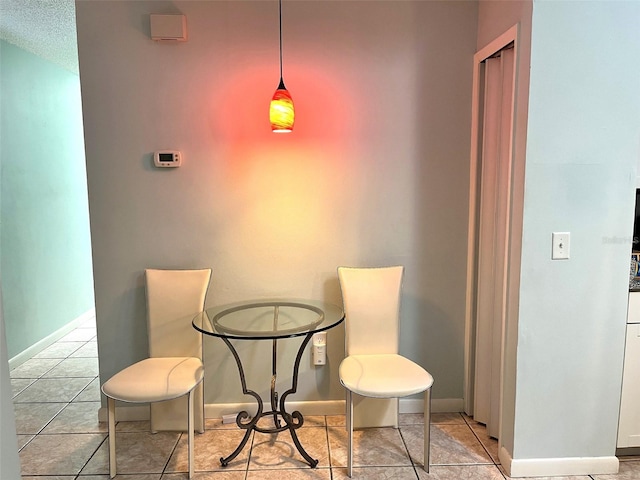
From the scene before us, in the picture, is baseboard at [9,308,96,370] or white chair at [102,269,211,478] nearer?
white chair at [102,269,211,478]

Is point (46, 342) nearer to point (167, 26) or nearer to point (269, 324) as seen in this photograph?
point (269, 324)

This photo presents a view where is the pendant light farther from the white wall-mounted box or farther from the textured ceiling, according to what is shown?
the textured ceiling

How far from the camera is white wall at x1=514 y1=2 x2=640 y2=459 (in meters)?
1.97

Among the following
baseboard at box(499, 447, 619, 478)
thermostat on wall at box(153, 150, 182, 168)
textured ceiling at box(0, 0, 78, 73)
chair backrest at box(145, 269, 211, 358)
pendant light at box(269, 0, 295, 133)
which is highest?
textured ceiling at box(0, 0, 78, 73)

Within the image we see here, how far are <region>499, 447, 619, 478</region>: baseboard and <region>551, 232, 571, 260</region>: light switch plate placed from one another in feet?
3.22

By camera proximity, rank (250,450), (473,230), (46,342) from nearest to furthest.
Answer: (250,450) < (473,230) < (46,342)

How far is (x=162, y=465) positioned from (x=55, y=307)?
2.62 meters

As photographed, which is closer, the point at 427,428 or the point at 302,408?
the point at 427,428

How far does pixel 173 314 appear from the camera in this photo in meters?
2.48

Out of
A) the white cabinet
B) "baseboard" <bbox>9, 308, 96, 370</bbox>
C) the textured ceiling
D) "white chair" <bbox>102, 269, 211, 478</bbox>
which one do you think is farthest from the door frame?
"baseboard" <bbox>9, 308, 96, 370</bbox>

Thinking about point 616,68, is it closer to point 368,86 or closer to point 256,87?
point 368,86

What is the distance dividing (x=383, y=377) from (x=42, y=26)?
322 cm

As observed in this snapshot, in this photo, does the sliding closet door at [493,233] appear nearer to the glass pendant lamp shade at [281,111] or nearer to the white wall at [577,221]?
the white wall at [577,221]

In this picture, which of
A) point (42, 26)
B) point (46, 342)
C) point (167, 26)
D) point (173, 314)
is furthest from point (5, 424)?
point (46, 342)
